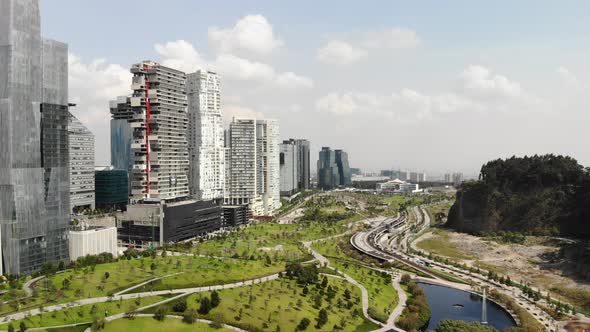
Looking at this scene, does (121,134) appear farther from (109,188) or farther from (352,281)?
(352,281)

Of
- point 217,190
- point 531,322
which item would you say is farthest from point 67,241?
point 531,322

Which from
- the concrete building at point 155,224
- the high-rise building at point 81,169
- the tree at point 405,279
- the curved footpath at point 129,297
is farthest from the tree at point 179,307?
the high-rise building at point 81,169

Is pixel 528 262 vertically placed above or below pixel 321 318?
below

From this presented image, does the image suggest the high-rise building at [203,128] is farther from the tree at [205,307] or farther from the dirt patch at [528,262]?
the tree at [205,307]

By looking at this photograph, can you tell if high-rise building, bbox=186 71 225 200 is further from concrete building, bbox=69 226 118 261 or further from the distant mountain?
the distant mountain

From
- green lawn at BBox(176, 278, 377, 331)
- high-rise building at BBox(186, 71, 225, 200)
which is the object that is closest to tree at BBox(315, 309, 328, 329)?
green lawn at BBox(176, 278, 377, 331)

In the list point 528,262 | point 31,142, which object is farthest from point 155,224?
point 528,262
